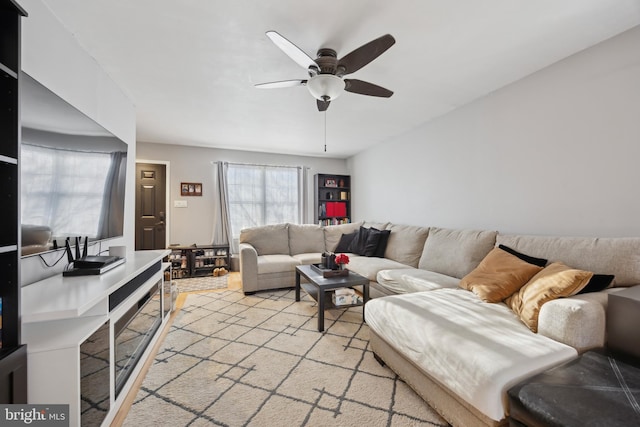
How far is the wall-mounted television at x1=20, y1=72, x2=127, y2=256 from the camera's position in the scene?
1.28 metres

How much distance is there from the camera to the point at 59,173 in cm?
150

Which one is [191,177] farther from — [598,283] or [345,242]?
[598,283]

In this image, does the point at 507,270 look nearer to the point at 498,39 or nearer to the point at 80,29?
the point at 498,39

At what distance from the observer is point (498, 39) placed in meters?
1.91

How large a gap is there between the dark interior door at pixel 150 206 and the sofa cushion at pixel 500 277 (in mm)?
4853

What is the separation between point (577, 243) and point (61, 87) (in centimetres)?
378

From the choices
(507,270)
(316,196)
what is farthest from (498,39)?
(316,196)

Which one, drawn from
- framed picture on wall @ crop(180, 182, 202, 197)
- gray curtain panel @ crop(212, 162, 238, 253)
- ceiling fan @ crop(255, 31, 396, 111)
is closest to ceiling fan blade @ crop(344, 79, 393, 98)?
ceiling fan @ crop(255, 31, 396, 111)

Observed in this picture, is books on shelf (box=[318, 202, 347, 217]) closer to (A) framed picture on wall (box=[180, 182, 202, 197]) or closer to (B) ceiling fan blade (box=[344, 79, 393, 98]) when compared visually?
(A) framed picture on wall (box=[180, 182, 202, 197])

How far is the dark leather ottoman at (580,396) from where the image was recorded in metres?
0.85

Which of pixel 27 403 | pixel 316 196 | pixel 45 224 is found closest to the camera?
pixel 27 403

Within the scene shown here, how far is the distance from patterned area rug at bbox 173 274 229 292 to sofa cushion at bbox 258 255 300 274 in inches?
31.0

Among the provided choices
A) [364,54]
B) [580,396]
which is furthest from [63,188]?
[580,396]

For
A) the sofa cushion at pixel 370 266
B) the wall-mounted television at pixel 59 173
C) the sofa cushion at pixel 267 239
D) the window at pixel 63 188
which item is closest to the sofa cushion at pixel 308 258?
the sofa cushion at pixel 267 239
